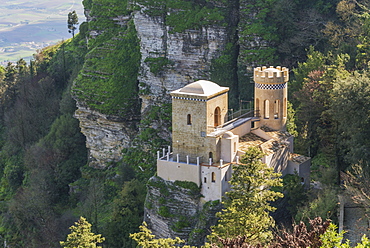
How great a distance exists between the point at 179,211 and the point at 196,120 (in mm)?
6191

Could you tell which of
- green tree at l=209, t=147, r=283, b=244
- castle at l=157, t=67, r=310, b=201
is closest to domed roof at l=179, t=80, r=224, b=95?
castle at l=157, t=67, r=310, b=201

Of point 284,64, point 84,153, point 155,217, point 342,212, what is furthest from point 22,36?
point 342,212

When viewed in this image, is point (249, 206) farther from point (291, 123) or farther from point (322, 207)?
point (291, 123)

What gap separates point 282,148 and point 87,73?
27.7 meters

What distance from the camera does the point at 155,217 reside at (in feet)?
150

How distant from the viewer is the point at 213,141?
42.3 m

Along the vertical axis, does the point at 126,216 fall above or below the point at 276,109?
below

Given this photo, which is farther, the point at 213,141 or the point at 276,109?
the point at 276,109

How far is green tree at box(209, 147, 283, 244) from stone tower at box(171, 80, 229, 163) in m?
4.88

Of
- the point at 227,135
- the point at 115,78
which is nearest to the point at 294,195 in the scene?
the point at 227,135

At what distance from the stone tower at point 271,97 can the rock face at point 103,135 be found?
72.8 feet

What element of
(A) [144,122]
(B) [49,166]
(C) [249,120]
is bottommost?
(B) [49,166]

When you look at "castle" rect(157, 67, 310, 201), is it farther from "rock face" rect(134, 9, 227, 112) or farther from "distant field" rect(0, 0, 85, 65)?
"distant field" rect(0, 0, 85, 65)

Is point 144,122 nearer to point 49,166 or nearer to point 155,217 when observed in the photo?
point 49,166
